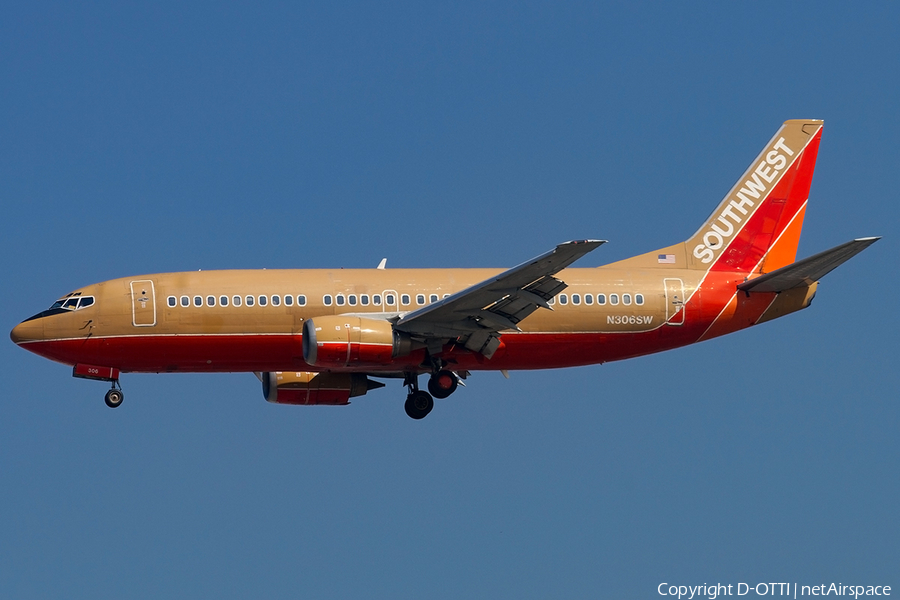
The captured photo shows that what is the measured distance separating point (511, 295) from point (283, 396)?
36.2 feet

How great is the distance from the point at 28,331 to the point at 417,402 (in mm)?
13100

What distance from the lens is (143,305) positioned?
134ft

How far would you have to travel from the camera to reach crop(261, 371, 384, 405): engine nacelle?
148 ft

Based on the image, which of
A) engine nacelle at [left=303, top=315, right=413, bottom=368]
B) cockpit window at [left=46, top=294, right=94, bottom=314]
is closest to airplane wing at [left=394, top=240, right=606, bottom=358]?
engine nacelle at [left=303, top=315, right=413, bottom=368]

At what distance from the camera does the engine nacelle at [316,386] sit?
4509cm

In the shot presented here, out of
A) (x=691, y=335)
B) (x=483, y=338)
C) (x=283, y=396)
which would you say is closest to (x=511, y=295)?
(x=483, y=338)

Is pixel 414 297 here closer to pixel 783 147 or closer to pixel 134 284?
pixel 134 284

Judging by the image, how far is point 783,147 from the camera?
47.6 metres

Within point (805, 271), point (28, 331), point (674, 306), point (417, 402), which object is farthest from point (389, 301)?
point (805, 271)

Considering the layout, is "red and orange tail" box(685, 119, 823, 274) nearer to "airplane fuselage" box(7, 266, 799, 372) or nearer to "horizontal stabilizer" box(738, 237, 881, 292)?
"airplane fuselage" box(7, 266, 799, 372)

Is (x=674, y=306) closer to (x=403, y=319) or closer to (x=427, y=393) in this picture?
(x=427, y=393)

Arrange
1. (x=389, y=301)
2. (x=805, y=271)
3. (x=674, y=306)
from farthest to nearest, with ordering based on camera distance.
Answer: (x=674, y=306) < (x=805, y=271) < (x=389, y=301)

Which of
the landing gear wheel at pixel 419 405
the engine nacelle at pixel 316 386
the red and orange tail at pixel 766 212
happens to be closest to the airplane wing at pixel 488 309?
the landing gear wheel at pixel 419 405

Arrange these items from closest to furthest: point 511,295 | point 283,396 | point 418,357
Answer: point 511,295, point 418,357, point 283,396
